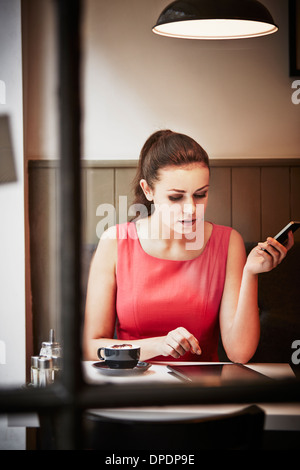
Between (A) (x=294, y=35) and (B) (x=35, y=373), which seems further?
(A) (x=294, y=35)

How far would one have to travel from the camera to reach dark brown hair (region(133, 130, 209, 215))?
6.02 ft

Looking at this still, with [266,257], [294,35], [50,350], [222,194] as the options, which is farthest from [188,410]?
[294,35]

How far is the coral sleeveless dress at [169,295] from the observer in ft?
5.78

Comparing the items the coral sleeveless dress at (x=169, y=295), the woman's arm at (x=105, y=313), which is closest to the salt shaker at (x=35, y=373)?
the woman's arm at (x=105, y=313)

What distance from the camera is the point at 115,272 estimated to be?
184 cm

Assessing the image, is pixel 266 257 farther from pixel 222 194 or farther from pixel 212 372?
pixel 222 194

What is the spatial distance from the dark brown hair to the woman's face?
0.06 ft

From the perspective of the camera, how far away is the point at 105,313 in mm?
1743

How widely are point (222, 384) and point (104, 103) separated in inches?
83.2

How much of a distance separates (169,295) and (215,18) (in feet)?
2.71

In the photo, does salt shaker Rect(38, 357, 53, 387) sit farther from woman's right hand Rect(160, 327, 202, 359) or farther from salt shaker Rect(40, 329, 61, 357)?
woman's right hand Rect(160, 327, 202, 359)

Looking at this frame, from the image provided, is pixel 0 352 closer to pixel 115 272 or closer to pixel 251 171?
pixel 115 272

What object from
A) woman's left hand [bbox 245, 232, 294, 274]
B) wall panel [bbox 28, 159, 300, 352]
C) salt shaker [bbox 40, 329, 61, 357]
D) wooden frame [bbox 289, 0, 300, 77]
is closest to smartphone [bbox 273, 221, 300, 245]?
woman's left hand [bbox 245, 232, 294, 274]
